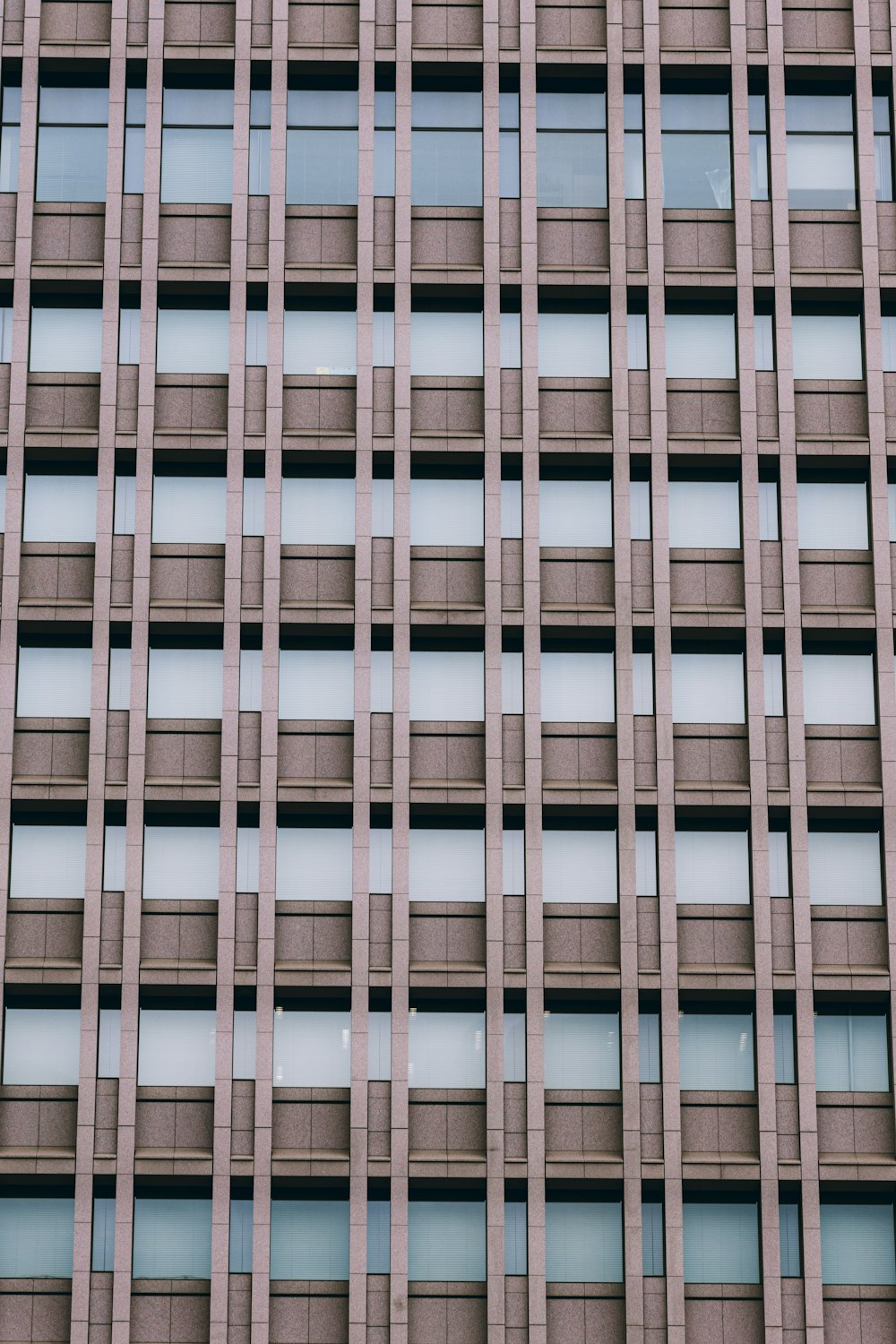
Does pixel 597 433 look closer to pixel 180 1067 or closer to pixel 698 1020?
pixel 698 1020

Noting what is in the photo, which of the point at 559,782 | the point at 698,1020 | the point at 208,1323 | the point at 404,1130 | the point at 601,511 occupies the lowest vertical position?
the point at 208,1323

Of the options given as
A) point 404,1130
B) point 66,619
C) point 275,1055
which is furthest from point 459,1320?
point 66,619

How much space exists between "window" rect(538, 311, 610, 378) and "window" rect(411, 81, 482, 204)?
3271mm

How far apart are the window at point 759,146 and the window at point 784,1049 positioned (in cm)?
1768

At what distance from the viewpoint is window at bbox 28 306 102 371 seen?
35406 millimetres

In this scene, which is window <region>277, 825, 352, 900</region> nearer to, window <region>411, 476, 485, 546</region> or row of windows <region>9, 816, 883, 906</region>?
row of windows <region>9, 816, 883, 906</region>

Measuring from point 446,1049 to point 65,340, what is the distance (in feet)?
56.7

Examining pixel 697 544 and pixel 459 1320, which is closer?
pixel 459 1320

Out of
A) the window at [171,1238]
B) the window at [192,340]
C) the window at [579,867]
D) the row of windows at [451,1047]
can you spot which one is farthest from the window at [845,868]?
the window at [192,340]

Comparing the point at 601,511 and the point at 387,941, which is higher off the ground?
the point at 601,511

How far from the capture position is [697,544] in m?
34.7

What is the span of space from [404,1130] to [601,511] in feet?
44.2

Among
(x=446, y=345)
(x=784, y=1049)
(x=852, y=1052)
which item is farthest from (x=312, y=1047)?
(x=446, y=345)

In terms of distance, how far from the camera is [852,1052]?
32.8 m
